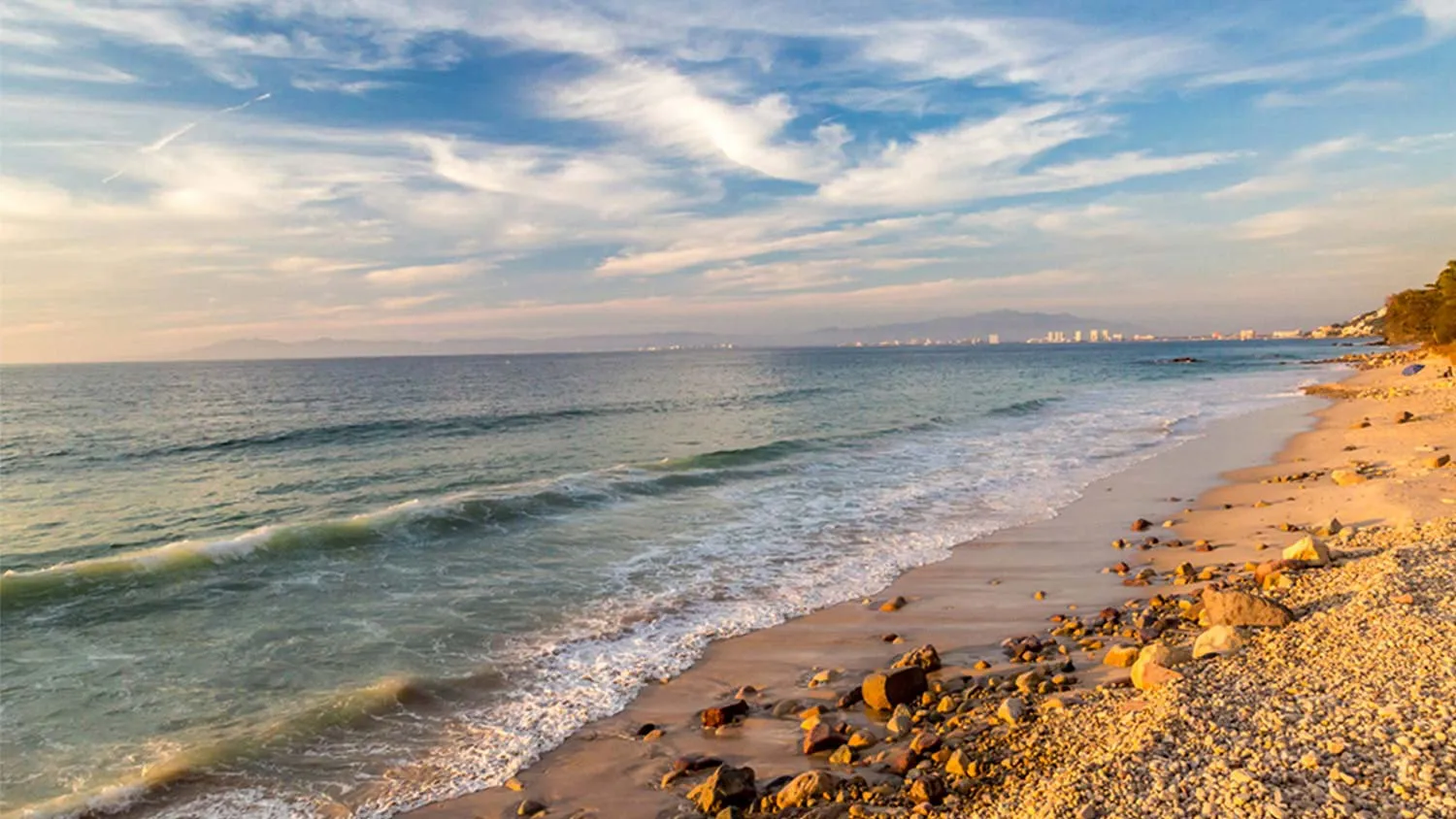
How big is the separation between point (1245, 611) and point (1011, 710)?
3267 millimetres

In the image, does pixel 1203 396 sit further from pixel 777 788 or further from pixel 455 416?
pixel 777 788

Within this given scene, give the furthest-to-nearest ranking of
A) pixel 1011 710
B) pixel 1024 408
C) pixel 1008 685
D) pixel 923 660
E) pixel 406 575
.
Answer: pixel 1024 408 < pixel 406 575 < pixel 923 660 < pixel 1008 685 < pixel 1011 710

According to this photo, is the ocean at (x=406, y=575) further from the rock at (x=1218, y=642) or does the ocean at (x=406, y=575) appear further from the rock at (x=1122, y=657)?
the rock at (x=1218, y=642)

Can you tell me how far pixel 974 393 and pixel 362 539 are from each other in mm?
50328

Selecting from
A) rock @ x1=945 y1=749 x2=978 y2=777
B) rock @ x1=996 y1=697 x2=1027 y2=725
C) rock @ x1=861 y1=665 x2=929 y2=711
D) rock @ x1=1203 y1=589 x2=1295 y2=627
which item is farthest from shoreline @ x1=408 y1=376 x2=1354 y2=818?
rock @ x1=1203 y1=589 x2=1295 y2=627

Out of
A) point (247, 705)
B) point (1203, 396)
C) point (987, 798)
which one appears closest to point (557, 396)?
point (1203, 396)

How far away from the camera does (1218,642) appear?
24.0 ft

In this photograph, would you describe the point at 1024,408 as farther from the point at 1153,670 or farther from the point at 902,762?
the point at 902,762

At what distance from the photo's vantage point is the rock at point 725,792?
6.08 meters

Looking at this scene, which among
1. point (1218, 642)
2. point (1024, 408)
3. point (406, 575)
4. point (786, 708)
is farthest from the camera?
point (1024, 408)

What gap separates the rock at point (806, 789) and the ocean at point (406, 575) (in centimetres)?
285

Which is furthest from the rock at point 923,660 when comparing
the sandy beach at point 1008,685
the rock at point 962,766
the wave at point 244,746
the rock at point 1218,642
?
the wave at point 244,746

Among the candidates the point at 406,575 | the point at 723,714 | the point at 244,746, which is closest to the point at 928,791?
the point at 723,714

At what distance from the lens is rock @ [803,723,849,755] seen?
6.91 m
